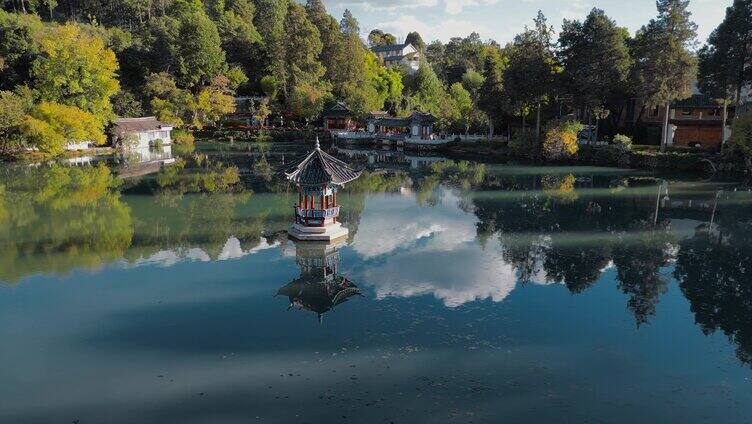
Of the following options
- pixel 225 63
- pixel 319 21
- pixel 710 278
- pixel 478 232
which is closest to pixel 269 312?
pixel 478 232

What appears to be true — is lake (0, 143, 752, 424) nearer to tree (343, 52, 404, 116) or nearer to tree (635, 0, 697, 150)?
tree (635, 0, 697, 150)

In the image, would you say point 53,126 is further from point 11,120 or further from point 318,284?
point 318,284

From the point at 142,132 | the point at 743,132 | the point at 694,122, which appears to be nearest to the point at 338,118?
the point at 142,132

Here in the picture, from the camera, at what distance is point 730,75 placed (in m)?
34.9

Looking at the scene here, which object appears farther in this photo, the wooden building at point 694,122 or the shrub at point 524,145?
the shrub at point 524,145

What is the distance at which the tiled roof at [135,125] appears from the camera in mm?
46094

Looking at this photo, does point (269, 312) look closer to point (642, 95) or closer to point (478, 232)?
point (478, 232)

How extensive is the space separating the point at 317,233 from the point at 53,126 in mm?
27747

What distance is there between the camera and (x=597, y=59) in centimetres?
4072

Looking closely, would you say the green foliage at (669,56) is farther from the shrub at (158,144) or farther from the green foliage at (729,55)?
the shrub at (158,144)

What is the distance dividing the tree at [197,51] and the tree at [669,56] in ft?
145

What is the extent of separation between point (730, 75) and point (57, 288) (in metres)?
37.8

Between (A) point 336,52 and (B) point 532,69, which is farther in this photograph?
(A) point 336,52

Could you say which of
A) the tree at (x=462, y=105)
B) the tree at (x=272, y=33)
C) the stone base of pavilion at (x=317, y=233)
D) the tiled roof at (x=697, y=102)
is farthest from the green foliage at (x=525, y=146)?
the tree at (x=272, y=33)
